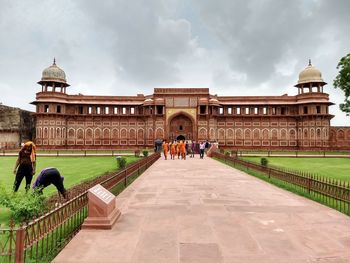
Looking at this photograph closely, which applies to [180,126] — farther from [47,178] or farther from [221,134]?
[47,178]

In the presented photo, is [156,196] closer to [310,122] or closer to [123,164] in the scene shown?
[123,164]

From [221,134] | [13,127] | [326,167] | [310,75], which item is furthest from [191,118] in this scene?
[13,127]

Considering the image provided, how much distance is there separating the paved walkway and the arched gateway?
30526 mm

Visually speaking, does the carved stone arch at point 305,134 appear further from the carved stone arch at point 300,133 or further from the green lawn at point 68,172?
the green lawn at point 68,172

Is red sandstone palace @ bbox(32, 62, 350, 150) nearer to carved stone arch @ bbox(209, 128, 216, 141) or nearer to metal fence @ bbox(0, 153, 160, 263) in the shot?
carved stone arch @ bbox(209, 128, 216, 141)

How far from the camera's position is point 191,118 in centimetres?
3684

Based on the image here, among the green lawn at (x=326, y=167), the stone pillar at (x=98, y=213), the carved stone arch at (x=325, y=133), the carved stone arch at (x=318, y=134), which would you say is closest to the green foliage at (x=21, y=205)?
the stone pillar at (x=98, y=213)

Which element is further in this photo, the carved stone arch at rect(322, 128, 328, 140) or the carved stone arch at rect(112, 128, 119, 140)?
the carved stone arch at rect(112, 128, 119, 140)

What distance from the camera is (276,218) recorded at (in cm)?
500

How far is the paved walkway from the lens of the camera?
337 centimetres

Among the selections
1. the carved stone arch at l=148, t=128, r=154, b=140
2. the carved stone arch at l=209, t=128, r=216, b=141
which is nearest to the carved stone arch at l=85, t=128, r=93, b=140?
the carved stone arch at l=148, t=128, r=154, b=140

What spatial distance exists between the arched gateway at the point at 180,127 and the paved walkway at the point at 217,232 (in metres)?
30.5

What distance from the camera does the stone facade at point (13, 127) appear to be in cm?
3772

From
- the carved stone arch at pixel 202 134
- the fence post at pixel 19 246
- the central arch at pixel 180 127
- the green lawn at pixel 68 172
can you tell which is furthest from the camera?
the central arch at pixel 180 127
